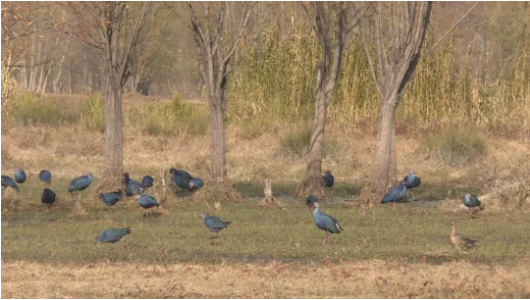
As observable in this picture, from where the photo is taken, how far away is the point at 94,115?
32906mm

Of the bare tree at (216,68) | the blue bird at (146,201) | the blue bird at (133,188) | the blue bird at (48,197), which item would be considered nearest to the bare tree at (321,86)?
the bare tree at (216,68)

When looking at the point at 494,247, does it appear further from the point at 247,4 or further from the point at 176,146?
the point at 176,146

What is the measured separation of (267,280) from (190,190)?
418 inches

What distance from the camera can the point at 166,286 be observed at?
34.5 feet

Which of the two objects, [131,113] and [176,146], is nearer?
[176,146]

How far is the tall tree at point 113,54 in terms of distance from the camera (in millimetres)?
19688

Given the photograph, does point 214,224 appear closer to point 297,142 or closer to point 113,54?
point 113,54

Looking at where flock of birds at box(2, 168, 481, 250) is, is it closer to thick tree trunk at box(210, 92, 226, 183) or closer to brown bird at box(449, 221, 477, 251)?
brown bird at box(449, 221, 477, 251)

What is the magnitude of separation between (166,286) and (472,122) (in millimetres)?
20041

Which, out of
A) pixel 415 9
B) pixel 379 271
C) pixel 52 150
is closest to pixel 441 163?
pixel 415 9

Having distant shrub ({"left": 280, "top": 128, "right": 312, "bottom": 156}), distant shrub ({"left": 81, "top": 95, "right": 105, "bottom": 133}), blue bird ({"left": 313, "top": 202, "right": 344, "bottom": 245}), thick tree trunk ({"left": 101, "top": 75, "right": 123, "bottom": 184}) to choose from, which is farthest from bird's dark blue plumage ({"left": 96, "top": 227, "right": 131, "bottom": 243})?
distant shrub ({"left": 81, "top": 95, "right": 105, "bottom": 133})

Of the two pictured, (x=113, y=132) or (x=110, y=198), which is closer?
(x=110, y=198)

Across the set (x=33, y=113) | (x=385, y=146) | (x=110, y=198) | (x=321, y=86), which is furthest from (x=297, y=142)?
(x=33, y=113)

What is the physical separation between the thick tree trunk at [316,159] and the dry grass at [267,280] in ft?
30.8
